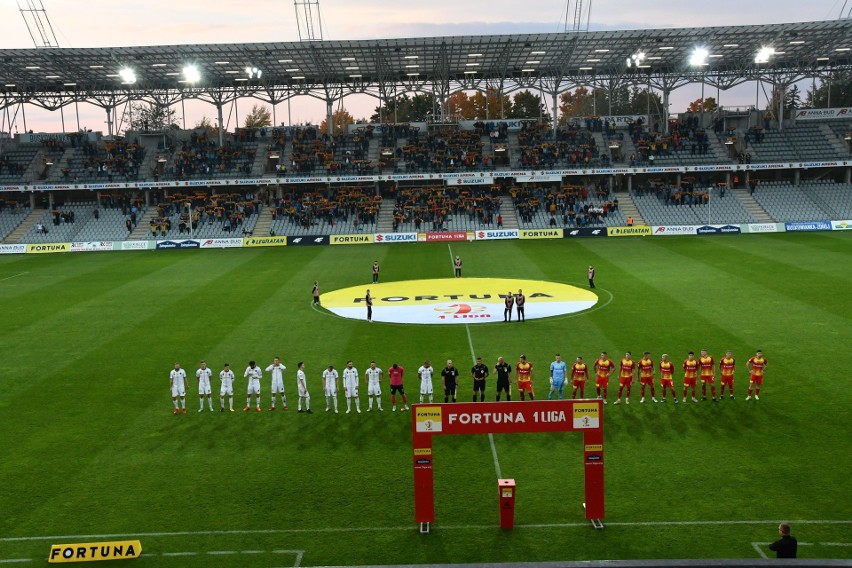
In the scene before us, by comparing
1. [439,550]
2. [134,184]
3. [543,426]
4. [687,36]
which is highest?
[687,36]

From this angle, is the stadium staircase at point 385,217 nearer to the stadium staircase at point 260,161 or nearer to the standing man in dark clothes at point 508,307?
the stadium staircase at point 260,161

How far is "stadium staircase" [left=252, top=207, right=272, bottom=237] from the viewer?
6344cm

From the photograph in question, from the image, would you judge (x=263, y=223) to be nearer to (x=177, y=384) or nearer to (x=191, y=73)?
(x=191, y=73)

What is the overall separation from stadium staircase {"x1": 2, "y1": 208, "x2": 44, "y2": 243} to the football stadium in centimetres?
70

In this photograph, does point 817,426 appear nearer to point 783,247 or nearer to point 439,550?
point 439,550

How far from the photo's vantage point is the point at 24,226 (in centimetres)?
6694

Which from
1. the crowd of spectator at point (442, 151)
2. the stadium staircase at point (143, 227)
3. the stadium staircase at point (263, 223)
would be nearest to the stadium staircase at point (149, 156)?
the stadium staircase at point (143, 227)

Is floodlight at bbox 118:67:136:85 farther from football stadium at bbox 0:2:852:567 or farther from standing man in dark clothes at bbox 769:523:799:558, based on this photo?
standing man in dark clothes at bbox 769:523:799:558

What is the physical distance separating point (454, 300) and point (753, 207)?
4114 cm

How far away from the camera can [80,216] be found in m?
68.1

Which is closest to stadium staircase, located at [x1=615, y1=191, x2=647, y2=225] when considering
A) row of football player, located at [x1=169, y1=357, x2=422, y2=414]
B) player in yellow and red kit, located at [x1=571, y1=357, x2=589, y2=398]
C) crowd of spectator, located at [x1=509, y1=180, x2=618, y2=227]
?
crowd of spectator, located at [x1=509, y1=180, x2=618, y2=227]

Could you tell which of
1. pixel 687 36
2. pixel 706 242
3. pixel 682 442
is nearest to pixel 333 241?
pixel 706 242

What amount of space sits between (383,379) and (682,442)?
8834 mm

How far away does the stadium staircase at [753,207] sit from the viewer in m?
62.8
